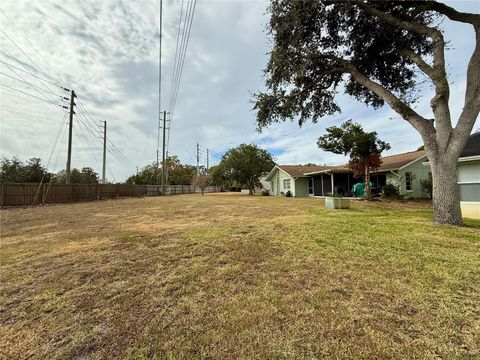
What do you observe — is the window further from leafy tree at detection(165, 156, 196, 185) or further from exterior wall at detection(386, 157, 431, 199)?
leafy tree at detection(165, 156, 196, 185)

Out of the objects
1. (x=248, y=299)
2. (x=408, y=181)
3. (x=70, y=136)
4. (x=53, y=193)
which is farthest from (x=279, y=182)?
(x=248, y=299)

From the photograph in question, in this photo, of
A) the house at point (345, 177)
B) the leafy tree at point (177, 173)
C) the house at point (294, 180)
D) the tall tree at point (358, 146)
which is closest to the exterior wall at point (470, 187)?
the tall tree at point (358, 146)

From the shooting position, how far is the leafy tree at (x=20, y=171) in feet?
87.4

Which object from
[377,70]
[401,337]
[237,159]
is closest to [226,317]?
[401,337]

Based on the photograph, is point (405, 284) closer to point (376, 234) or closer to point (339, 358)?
point (339, 358)

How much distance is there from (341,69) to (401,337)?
30.9 ft

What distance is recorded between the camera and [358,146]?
570 inches

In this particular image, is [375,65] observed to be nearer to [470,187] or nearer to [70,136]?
[470,187]

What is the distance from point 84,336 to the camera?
7.28 ft

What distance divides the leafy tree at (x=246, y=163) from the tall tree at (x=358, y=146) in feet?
50.8

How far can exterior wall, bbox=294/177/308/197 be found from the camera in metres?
24.2

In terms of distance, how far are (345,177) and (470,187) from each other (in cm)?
1351

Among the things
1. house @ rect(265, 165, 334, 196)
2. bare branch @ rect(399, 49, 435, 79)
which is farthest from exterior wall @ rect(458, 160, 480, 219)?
house @ rect(265, 165, 334, 196)

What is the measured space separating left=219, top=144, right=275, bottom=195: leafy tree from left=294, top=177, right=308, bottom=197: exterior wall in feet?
27.6
